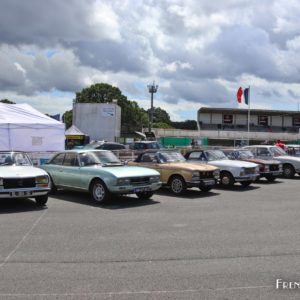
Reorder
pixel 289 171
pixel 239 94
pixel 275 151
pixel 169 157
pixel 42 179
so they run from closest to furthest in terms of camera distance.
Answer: pixel 42 179 → pixel 169 157 → pixel 289 171 → pixel 275 151 → pixel 239 94

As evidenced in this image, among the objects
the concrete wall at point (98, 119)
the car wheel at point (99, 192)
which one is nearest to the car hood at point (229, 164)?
the car wheel at point (99, 192)

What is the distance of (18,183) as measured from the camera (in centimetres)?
859

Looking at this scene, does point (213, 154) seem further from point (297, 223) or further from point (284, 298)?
point (284, 298)

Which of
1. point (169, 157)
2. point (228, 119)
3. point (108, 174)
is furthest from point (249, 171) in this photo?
→ point (228, 119)

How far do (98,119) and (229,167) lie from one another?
25560mm

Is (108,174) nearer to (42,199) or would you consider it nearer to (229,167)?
(42,199)

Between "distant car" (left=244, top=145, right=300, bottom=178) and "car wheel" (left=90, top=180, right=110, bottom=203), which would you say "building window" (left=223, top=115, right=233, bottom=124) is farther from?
"car wheel" (left=90, top=180, right=110, bottom=203)

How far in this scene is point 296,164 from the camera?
1727 cm

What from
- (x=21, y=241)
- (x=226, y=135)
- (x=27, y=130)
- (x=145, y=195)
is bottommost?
(x=21, y=241)

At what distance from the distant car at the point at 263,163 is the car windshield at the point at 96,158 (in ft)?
21.4

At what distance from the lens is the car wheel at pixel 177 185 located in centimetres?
1125

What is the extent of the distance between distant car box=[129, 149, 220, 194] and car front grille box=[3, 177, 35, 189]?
174 inches

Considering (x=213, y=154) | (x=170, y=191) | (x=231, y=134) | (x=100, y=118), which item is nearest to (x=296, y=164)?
(x=213, y=154)

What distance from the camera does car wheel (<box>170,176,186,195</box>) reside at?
443 inches
